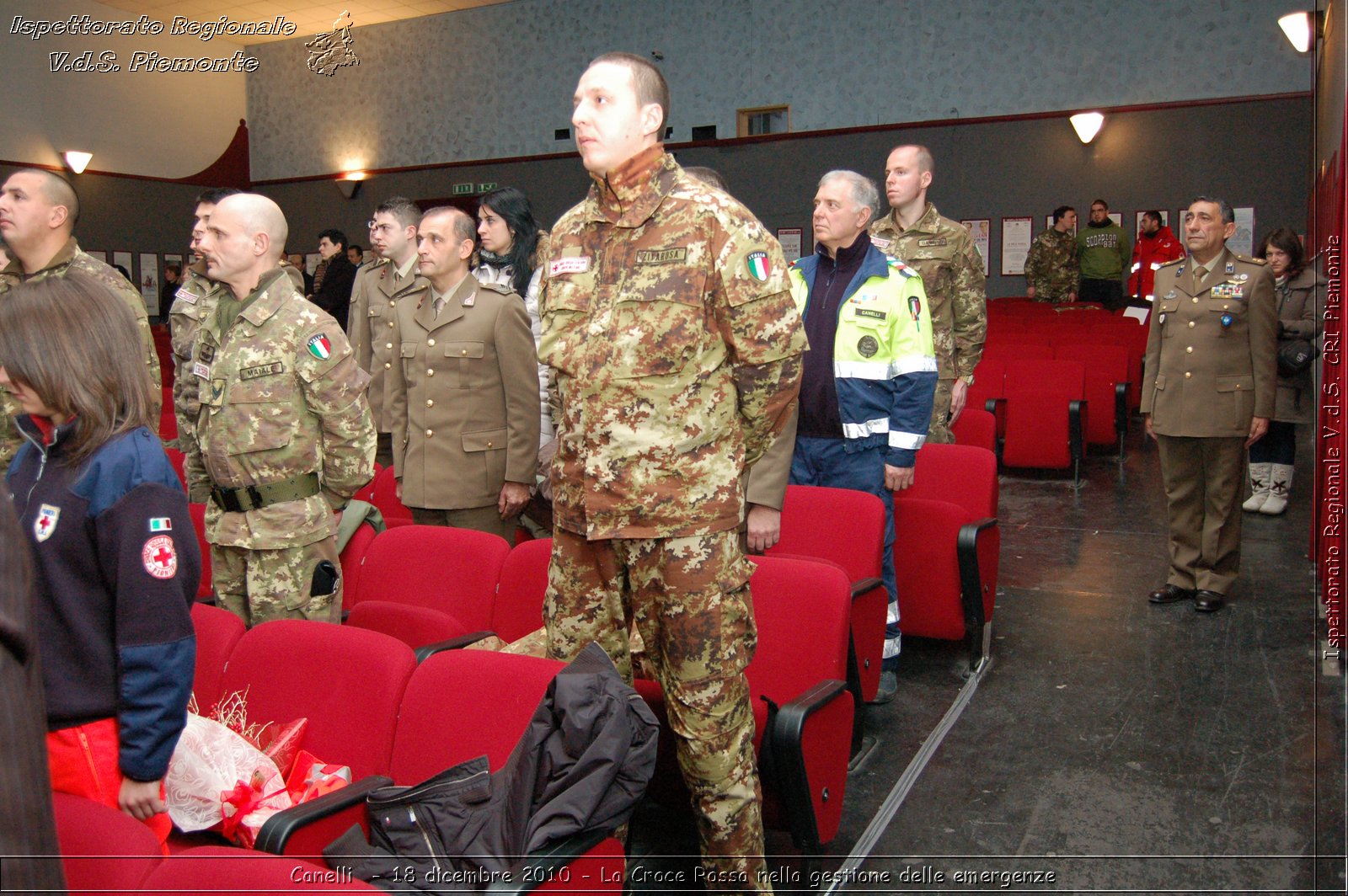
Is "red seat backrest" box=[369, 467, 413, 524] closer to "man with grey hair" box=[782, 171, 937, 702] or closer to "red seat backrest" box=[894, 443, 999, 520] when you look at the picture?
"man with grey hair" box=[782, 171, 937, 702]

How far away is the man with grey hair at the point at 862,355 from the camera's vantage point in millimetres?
3240

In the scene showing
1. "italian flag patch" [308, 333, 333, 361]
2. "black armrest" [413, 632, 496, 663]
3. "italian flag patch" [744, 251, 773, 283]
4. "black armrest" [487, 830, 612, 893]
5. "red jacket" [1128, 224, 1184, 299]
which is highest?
"red jacket" [1128, 224, 1184, 299]

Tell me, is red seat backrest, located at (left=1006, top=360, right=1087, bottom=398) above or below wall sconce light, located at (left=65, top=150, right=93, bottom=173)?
below

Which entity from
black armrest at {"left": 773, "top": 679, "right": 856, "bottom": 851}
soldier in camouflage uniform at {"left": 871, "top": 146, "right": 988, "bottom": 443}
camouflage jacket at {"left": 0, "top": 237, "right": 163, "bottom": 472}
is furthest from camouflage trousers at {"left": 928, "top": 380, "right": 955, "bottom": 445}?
camouflage jacket at {"left": 0, "top": 237, "right": 163, "bottom": 472}

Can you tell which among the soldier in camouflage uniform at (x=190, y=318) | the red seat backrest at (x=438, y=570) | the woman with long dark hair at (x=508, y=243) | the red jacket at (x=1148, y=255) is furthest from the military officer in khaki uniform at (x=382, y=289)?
the red jacket at (x=1148, y=255)

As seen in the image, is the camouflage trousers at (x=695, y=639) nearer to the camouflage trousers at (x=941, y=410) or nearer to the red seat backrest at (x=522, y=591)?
the red seat backrest at (x=522, y=591)

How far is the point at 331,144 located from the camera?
596 inches

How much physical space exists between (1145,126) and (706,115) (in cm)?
492

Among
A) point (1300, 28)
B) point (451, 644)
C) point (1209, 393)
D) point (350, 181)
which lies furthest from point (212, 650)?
point (350, 181)

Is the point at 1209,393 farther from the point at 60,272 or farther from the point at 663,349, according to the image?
the point at 60,272

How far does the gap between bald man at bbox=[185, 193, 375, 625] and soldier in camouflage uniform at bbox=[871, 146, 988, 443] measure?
252 centimetres

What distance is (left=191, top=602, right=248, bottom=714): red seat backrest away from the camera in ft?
7.29

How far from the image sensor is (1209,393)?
4168mm

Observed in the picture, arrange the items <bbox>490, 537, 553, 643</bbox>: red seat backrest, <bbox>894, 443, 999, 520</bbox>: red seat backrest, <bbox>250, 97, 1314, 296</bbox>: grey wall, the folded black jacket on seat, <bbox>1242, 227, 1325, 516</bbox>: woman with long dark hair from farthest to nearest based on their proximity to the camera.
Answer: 1. <bbox>250, 97, 1314, 296</bbox>: grey wall
2. <bbox>1242, 227, 1325, 516</bbox>: woman with long dark hair
3. <bbox>894, 443, 999, 520</bbox>: red seat backrest
4. <bbox>490, 537, 553, 643</bbox>: red seat backrest
5. the folded black jacket on seat
